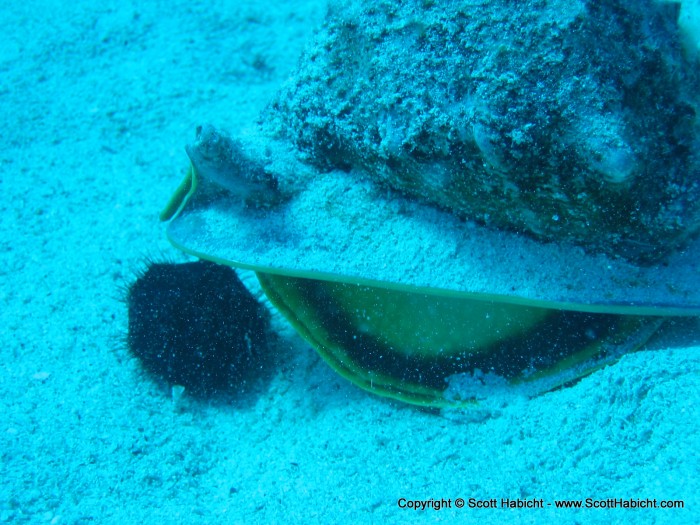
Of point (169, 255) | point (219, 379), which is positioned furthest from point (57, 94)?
point (219, 379)

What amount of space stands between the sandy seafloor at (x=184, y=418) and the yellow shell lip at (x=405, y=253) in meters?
0.35

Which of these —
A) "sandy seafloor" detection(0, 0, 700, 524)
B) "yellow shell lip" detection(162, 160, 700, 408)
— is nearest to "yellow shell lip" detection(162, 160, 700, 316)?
"yellow shell lip" detection(162, 160, 700, 408)

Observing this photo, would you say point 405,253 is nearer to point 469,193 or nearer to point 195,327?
point 469,193

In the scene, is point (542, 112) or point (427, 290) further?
point (427, 290)

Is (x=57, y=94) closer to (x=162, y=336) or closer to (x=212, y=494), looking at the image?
(x=162, y=336)

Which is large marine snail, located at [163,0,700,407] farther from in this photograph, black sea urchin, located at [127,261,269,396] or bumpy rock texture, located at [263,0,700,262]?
black sea urchin, located at [127,261,269,396]

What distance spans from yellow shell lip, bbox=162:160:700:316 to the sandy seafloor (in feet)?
1.14

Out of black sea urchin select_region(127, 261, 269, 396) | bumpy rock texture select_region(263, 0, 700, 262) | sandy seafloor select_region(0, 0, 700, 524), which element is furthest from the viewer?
black sea urchin select_region(127, 261, 269, 396)

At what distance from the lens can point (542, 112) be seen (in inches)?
58.1

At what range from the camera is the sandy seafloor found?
1.73 metres

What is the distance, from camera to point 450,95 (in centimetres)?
162

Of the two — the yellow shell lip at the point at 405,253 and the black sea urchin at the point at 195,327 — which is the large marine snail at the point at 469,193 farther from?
the black sea urchin at the point at 195,327

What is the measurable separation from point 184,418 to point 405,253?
1.38m

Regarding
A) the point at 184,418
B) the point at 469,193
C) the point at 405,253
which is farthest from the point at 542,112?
the point at 184,418
